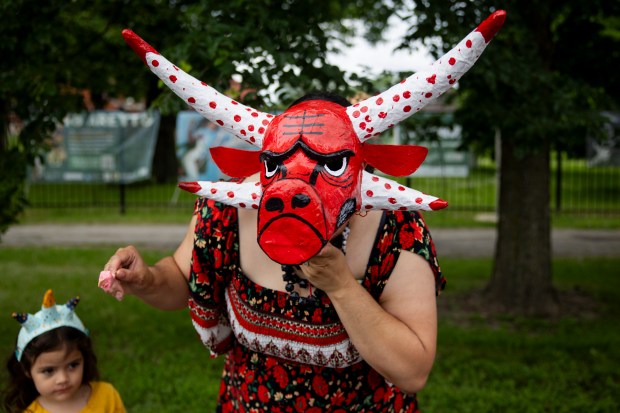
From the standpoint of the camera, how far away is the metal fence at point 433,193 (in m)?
15.4

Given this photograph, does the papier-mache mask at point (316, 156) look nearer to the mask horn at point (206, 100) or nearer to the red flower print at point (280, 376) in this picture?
the mask horn at point (206, 100)

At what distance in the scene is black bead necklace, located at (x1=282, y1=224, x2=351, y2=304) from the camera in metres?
1.84

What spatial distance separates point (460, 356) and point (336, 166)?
4265mm

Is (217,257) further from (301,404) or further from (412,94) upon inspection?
(412,94)

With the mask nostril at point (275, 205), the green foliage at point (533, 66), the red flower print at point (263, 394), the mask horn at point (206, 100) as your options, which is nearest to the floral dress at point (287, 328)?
the red flower print at point (263, 394)

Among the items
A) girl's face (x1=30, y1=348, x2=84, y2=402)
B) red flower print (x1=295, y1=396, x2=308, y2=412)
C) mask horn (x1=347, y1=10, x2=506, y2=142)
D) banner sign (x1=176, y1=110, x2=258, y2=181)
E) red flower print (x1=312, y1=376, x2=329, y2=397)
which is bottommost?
girl's face (x1=30, y1=348, x2=84, y2=402)

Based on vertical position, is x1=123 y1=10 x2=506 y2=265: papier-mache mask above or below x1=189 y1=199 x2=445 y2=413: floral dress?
above

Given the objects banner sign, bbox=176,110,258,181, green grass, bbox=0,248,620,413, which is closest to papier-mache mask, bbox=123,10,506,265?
green grass, bbox=0,248,620,413

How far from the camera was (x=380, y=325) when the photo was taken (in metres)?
1.72

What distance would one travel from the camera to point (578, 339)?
588 cm

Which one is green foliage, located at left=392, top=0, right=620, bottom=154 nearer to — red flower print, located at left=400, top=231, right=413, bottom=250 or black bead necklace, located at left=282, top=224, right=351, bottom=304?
red flower print, located at left=400, top=231, right=413, bottom=250

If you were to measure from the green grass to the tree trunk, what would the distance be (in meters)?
0.31

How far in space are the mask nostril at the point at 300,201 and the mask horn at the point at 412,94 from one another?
289 mm

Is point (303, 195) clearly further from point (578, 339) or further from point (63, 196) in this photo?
point (63, 196)
